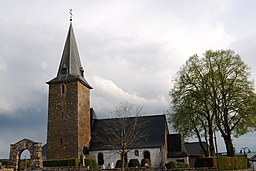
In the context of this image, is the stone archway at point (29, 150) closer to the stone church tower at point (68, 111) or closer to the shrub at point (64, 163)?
the shrub at point (64, 163)

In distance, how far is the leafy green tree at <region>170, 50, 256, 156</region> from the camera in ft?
114

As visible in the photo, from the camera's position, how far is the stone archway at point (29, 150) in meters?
31.0

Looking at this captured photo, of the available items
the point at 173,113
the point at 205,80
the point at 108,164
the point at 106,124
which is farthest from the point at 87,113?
the point at 205,80

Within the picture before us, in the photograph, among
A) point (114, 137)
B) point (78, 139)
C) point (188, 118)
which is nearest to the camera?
point (188, 118)

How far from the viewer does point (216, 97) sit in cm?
3550

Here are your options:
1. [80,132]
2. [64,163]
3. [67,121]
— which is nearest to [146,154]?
[80,132]

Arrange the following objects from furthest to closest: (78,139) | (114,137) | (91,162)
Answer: (114,137) → (78,139) → (91,162)

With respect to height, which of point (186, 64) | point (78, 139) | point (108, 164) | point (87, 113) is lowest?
point (108, 164)

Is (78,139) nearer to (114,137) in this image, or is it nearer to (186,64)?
(114,137)

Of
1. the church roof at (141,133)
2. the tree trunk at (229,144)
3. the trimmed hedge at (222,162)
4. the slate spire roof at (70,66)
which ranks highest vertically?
the slate spire roof at (70,66)

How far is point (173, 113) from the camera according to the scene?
36.9 m

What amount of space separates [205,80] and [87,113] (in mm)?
18342

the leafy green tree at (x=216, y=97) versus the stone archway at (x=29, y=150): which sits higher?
the leafy green tree at (x=216, y=97)

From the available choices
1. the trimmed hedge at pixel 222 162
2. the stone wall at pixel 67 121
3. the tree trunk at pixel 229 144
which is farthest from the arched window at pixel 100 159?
the tree trunk at pixel 229 144
